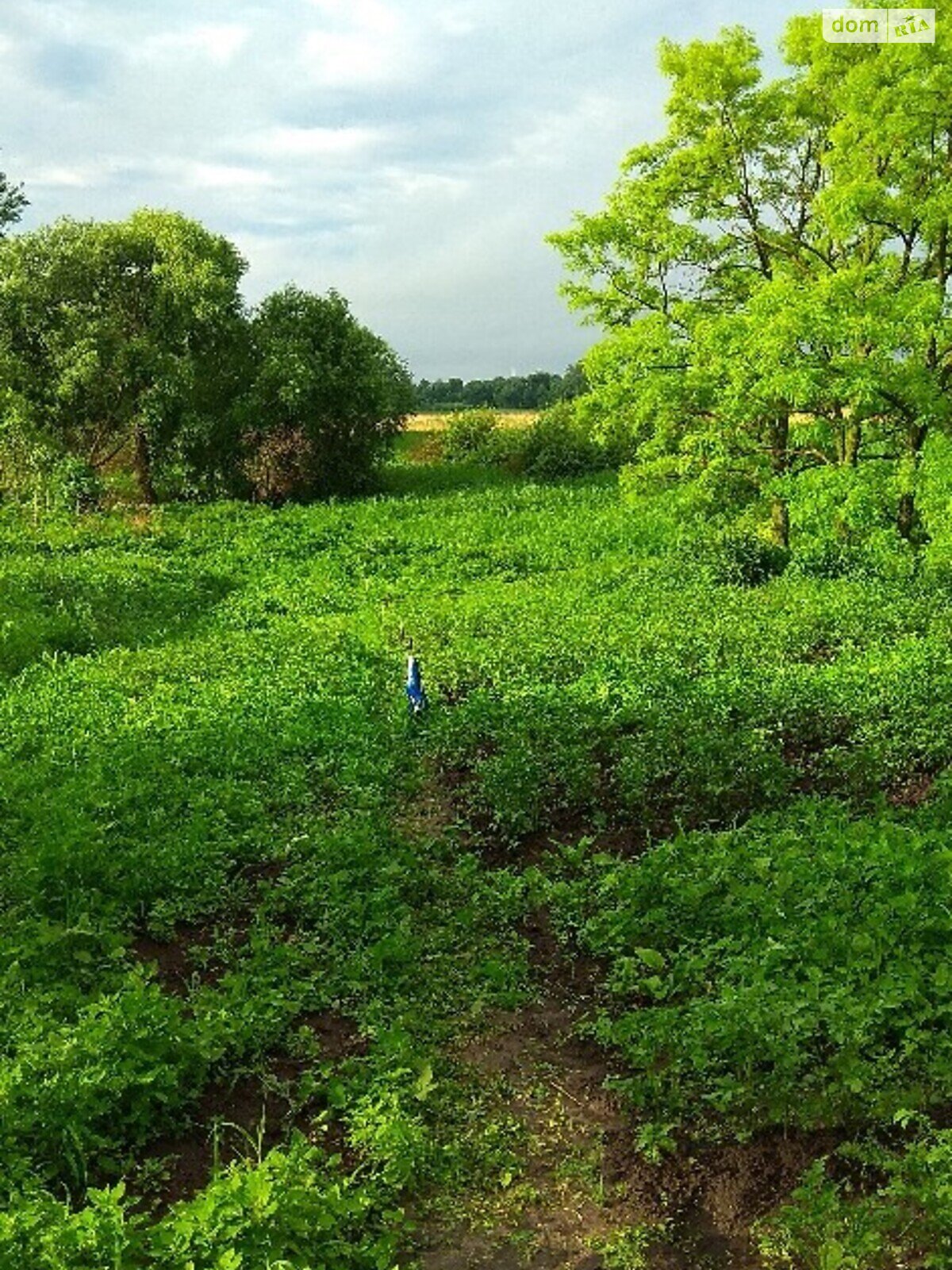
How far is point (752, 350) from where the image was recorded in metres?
17.2

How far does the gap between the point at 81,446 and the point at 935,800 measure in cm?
2840

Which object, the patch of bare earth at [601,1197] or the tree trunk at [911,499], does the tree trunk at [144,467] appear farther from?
the patch of bare earth at [601,1197]

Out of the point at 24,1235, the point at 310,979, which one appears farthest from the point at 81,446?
the point at 24,1235

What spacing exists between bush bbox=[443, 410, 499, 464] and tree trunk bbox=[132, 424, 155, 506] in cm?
1491

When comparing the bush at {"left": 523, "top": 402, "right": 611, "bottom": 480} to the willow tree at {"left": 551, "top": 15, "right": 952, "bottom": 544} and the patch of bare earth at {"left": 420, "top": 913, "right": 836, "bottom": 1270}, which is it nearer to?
the willow tree at {"left": 551, "top": 15, "right": 952, "bottom": 544}

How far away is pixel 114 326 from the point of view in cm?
3022

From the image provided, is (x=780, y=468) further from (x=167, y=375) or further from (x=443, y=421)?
(x=443, y=421)

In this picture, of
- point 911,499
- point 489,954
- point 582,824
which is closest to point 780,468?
point 911,499

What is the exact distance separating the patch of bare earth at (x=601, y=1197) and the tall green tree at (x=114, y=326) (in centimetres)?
2718

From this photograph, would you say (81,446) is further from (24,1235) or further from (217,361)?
(24,1235)

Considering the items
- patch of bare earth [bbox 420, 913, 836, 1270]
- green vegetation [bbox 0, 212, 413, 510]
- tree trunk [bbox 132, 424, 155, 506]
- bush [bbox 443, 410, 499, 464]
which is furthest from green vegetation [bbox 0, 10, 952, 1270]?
bush [bbox 443, 410, 499, 464]

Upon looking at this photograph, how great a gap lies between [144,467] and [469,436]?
16.6 metres

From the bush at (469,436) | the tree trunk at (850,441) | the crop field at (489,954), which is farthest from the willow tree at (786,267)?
the bush at (469,436)

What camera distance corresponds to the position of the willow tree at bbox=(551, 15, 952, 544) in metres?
16.2
